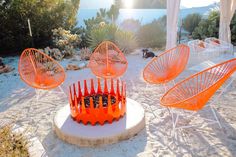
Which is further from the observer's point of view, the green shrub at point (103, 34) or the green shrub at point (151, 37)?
the green shrub at point (151, 37)

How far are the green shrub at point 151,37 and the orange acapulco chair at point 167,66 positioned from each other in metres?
4.11

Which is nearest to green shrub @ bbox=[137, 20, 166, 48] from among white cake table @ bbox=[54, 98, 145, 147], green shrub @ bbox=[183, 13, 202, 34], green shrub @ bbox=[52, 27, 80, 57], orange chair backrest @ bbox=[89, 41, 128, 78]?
green shrub @ bbox=[52, 27, 80, 57]

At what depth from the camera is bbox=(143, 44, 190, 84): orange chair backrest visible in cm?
411

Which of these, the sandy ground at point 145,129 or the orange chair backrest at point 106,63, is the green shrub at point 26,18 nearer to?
the sandy ground at point 145,129

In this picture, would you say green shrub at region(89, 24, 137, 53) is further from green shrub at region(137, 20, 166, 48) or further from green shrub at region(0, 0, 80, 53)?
green shrub at region(0, 0, 80, 53)

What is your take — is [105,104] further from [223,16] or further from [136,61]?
[223,16]

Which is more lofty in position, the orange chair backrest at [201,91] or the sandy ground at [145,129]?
the orange chair backrest at [201,91]

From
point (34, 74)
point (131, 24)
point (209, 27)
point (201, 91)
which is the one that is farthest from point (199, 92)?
point (131, 24)

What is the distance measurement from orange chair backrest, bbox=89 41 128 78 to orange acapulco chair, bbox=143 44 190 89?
500 millimetres

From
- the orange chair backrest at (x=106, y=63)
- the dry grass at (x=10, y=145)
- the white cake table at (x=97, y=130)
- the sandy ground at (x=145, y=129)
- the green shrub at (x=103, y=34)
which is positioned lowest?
the sandy ground at (x=145, y=129)

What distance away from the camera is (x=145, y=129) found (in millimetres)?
3277

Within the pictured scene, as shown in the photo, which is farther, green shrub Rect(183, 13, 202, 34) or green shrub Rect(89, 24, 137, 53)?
green shrub Rect(183, 13, 202, 34)

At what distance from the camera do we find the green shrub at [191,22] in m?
10.8

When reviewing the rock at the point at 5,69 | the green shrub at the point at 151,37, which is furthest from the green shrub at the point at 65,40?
the green shrub at the point at 151,37
